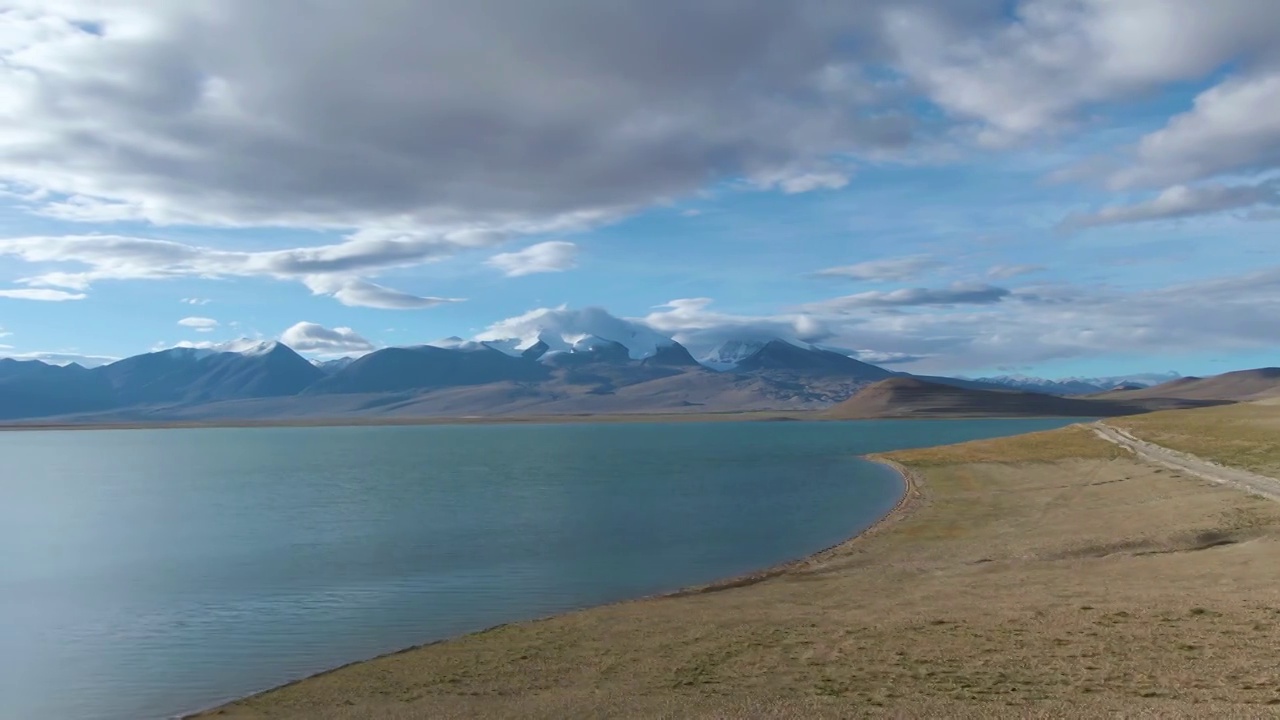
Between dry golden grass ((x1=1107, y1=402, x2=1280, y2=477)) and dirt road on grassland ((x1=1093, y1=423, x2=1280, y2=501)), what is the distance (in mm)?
857

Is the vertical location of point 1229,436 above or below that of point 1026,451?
above

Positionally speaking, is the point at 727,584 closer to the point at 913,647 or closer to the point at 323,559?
the point at 913,647

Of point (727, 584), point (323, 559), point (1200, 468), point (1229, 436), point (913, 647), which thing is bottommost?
point (323, 559)

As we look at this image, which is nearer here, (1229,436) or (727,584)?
(727,584)

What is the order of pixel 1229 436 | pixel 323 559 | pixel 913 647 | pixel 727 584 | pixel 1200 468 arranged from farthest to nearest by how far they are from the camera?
pixel 1229 436 < pixel 1200 468 < pixel 323 559 < pixel 727 584 < pixel 913 647

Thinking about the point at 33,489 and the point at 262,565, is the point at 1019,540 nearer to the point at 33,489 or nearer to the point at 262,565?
the point at 262,565

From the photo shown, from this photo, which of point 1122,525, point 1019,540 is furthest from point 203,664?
point 1122,525

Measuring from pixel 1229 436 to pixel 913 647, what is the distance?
64.7m

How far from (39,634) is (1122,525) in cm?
3881

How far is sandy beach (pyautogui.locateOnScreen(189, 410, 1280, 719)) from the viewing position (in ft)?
52.6

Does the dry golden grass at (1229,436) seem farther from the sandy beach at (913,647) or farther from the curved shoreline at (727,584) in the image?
the sandy beach at (913,647)

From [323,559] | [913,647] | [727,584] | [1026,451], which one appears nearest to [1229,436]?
[1026,451]

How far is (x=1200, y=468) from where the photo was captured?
54.5m

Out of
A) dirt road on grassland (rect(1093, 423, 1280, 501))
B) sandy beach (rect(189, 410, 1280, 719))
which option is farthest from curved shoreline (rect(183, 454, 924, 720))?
dirt road on grassland (rect(1093, 423, 1280, 501))
